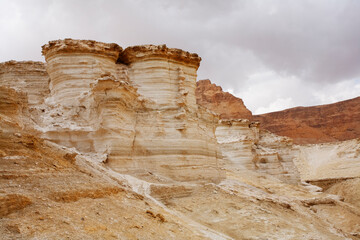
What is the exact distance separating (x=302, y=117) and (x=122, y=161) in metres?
83.8

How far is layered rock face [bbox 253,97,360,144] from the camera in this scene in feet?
255

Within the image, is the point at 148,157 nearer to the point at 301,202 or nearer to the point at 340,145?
the point at 301,202

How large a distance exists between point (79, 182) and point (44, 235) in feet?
6.09

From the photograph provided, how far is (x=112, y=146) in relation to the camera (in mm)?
9539

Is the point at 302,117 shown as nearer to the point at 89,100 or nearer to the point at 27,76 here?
the point at 27,76

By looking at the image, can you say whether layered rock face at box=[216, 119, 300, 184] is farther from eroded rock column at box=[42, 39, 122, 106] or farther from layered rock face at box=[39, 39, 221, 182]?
eroded rock column at box=[42, 39, 122, 106]

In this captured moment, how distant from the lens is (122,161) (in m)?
9.60

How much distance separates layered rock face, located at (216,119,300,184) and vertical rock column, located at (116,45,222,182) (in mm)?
9447

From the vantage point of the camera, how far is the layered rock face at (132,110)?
9.84 m

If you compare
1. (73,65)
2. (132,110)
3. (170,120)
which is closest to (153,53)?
(132,110)

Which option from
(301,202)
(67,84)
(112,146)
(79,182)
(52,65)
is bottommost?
(301,202)

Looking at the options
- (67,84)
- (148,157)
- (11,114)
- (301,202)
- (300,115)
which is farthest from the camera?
(300,115)

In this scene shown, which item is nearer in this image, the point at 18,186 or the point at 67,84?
the point at 18,186

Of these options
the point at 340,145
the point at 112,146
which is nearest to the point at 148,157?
the point at 112,146
